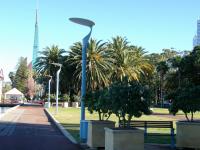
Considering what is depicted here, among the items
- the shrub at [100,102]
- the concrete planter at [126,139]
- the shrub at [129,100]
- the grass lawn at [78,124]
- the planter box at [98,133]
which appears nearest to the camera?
the concrete planter at [126,139]

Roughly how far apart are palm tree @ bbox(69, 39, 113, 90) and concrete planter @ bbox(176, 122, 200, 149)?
214 feet

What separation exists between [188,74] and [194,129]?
2958 inches

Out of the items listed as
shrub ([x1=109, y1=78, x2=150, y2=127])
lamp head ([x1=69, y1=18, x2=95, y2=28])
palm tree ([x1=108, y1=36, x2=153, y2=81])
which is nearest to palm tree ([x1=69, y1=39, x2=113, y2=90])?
palm tree ([x1=108, y1=36, x2=153, y2=81])

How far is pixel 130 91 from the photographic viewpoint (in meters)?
13.3

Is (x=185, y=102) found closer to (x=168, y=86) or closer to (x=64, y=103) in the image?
(x=64, y=103)

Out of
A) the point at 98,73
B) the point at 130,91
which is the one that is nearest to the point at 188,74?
the point at 98,73

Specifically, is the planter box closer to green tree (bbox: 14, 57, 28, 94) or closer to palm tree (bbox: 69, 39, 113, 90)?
palm tree (bbox: 69, 39, 113, 90)

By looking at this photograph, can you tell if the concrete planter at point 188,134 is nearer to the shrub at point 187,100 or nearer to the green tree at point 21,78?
the shrub at point 187,100

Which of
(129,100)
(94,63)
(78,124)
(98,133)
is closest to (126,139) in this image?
(129,100)

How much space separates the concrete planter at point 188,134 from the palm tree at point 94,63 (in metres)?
65.3

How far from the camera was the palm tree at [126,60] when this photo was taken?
87375mm

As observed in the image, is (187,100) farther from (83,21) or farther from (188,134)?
A: (83,21)

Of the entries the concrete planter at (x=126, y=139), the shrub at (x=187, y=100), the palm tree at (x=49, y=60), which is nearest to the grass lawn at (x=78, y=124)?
the shrub at (x=187, y=100)

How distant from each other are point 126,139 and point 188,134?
3.87 metres
